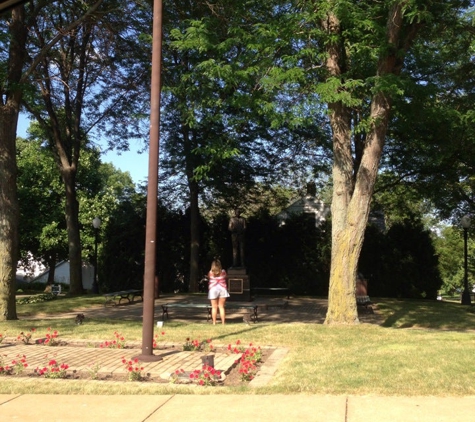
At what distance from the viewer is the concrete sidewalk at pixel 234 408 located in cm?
516

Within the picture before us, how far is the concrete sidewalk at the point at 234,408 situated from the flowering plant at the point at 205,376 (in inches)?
17.8

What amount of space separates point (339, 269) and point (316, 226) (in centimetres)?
1569

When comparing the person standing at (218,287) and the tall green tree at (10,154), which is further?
the tall green tree at (10,154)

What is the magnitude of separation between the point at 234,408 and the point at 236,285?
556 inches

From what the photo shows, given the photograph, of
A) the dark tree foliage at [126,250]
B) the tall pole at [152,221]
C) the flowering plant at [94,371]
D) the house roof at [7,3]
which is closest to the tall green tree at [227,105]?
the dark tree foliage at [126,250]

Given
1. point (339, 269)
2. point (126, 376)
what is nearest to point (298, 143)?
point (339, 269)

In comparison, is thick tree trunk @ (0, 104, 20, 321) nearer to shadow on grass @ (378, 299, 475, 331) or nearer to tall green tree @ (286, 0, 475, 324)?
tall green tree @ (286, 0, 475, 324)

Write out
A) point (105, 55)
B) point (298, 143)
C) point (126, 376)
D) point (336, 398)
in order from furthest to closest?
point (298, 143), point (105, 55), point (126, 376), point (336, 398)

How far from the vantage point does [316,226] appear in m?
27.3

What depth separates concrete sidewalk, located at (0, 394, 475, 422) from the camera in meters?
5.16

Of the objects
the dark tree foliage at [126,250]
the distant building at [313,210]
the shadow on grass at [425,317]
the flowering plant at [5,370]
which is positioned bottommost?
the shadow on grass at [425,317]

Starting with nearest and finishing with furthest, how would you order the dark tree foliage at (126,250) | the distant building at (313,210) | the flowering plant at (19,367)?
the flowering plant at (19,367) < the distant building at (313,210) < the dark tree foliage at (126,250)

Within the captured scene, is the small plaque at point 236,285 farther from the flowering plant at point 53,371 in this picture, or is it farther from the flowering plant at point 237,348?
the flowering plant at point 53,371

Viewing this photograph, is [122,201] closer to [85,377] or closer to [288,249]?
[288,249]
